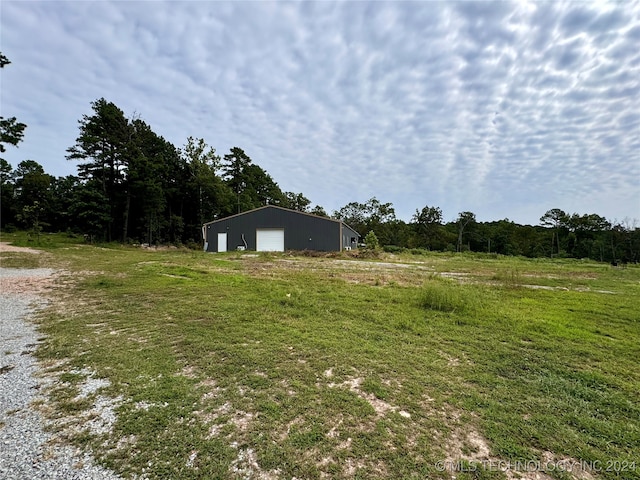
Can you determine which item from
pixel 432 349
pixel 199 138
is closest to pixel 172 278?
pixel 432 349

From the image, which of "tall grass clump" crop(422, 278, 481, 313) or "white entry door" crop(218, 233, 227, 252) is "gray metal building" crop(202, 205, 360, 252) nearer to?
"white entry door" crop(218, 233, 227, 252)

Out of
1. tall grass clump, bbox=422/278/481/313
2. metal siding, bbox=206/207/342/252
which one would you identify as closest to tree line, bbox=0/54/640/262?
metal siding, bbox=206/207/342/252

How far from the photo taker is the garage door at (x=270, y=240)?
2439 centimetres

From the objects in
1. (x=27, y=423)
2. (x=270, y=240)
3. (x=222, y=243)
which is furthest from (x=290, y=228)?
(x=27, y=423)

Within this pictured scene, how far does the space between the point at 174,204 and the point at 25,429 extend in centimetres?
3656

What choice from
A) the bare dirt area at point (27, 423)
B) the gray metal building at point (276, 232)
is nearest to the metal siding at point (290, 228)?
the gray metal building at point (276, 232)

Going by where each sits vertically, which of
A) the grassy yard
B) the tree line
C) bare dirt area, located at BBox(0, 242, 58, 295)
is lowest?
the grassy yard

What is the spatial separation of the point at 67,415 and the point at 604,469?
3850 millimetres

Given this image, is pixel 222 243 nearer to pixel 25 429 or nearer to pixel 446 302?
pixel 446 302

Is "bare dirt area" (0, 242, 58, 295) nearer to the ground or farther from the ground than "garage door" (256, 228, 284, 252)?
nearer to the ground

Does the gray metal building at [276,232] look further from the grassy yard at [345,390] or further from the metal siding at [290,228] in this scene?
the grassy yard at [345,390]

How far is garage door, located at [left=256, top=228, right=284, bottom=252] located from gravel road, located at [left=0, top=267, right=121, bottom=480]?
19.8 meters

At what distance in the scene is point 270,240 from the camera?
80.7ft

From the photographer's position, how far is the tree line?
25.7 m
